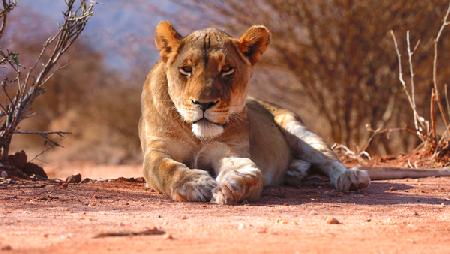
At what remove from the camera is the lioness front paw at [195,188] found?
16.4ft

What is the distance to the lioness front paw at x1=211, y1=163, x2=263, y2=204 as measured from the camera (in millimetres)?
4926

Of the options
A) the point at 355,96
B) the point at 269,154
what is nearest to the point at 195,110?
the point at 269,154

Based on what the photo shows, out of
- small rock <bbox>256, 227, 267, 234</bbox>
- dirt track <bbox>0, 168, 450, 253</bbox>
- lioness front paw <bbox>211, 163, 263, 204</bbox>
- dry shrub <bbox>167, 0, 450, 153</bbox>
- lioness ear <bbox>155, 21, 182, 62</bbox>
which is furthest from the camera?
dry shrub <bbox>167, 0, 450, 153</bbox>

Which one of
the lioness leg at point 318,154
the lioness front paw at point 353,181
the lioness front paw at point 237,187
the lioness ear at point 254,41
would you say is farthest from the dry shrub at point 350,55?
the lioness front paw at point 237,187

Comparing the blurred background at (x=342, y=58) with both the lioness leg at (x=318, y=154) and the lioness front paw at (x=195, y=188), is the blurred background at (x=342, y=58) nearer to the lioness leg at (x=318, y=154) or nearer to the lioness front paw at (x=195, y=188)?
the lioness leg at (x=318, y=154)

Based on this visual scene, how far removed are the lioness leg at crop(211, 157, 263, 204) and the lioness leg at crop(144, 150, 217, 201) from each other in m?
0.07

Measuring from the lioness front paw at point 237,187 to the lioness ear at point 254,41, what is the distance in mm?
845

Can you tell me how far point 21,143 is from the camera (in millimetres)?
21078

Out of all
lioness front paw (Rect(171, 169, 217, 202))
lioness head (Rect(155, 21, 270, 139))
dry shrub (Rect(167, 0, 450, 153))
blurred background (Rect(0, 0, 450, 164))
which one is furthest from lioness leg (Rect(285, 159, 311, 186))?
dry shrub (Rect(167, 0, 450, 153))

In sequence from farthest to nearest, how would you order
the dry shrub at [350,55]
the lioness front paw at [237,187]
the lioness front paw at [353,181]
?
the dry shrub at [350,55]
the lioness front paw at [353,181]
the lioness front paw at [237,187]

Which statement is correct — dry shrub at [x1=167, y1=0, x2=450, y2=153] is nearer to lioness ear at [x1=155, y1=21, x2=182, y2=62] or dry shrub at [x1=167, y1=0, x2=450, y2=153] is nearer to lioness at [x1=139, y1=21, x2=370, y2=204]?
lioness at [x1=139, y1=21, x2=370, y2=204]

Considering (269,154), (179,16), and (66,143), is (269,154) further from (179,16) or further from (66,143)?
(66,143)

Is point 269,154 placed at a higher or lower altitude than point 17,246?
higher

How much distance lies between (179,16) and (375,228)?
10.6 metres
